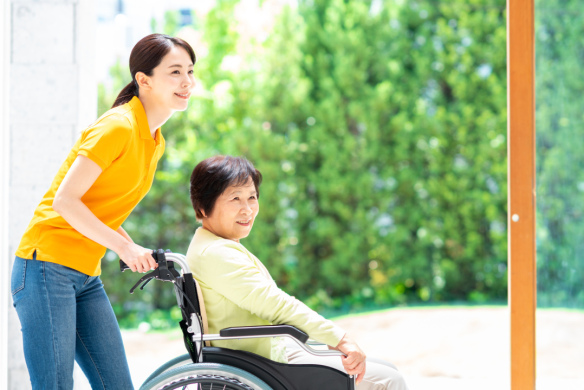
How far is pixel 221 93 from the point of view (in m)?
5.32

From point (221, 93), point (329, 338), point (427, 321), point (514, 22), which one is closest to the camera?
point (329, 338)

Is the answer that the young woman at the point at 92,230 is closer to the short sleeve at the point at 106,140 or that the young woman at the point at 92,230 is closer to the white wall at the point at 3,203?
the short sleeve at the point at 106,140

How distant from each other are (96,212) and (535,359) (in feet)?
5.28

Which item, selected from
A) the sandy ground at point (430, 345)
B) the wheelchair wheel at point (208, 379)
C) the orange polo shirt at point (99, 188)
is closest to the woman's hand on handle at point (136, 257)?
the orange polo shirt at point (99, 188)

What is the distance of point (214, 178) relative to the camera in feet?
5.11

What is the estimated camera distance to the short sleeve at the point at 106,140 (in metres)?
1.36

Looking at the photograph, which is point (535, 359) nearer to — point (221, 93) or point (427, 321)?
point (427, 321)

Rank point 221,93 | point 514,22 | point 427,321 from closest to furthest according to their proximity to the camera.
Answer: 1. point 514,22
2. point 427,321
3. point 221,93

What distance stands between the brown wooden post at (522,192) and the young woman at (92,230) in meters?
1.21

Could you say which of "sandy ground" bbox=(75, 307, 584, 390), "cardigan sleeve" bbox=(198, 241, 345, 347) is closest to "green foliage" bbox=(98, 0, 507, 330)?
"sandy ground" bbox=(75, 307, 584, 390)

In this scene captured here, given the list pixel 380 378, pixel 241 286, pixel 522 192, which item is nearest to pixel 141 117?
pixel 241 286

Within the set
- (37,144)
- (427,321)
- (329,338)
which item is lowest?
(427,321)

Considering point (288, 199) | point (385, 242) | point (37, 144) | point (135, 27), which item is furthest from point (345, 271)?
point (37, 144)

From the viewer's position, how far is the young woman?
135 centimetres
